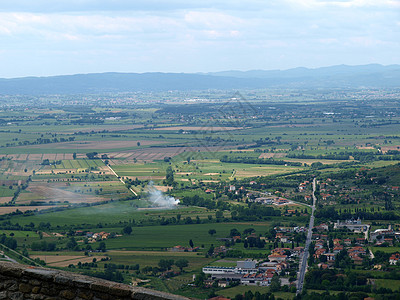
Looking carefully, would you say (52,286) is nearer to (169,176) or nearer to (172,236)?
(172,236)

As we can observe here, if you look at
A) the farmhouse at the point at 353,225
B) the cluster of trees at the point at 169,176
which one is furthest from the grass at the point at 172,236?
the cluster of trees at the point at 169,176

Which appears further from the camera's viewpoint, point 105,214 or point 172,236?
point 105,214

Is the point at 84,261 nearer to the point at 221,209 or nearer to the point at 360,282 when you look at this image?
the point at 360,282

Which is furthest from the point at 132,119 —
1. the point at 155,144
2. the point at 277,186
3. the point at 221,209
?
the point at 221,209

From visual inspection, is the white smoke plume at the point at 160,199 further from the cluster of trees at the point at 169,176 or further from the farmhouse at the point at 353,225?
the farmhouse at the point at 353,225

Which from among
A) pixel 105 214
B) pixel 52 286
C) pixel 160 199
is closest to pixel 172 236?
pixel 105 214

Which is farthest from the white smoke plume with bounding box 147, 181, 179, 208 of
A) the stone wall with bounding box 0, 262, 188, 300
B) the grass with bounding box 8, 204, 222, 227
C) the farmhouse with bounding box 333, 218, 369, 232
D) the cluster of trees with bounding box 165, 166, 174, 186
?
the stone wall with bounding box 0, 262, 188, 300
